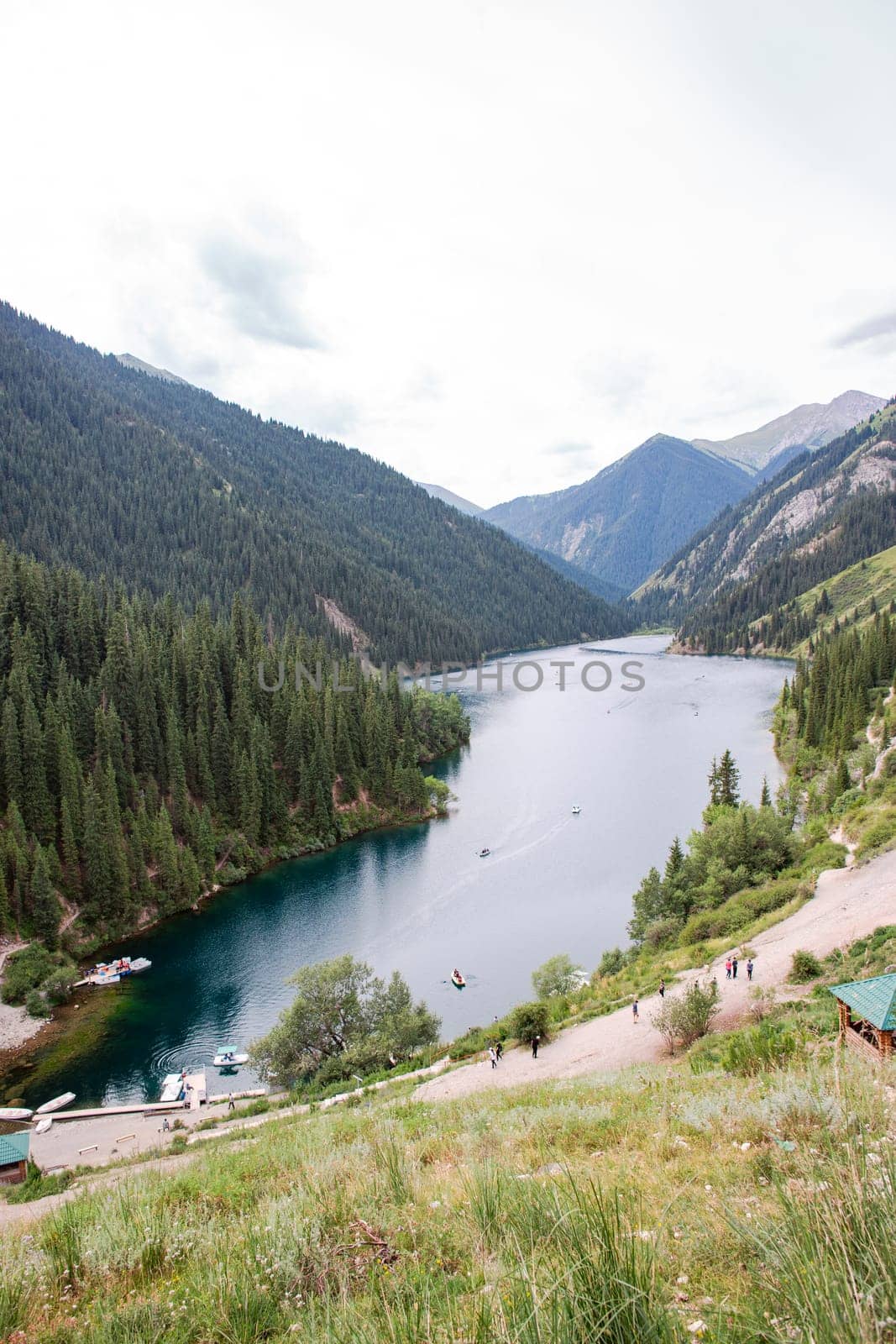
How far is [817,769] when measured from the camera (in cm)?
6053

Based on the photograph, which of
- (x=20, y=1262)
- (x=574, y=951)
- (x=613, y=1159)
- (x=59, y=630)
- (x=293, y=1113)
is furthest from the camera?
(x=59, y=630)

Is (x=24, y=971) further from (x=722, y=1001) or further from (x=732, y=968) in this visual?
(x=732, y=968)

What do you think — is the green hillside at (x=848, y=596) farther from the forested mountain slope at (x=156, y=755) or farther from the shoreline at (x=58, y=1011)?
the shoreline at (x=58, y=1011)

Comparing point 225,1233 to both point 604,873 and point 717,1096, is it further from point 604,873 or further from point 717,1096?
point 604,873

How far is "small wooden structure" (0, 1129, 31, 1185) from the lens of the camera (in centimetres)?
2098

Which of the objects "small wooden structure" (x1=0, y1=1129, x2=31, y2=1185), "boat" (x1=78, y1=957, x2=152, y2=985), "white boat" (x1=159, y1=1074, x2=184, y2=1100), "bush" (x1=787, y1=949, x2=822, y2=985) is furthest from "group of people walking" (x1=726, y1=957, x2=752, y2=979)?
"boat" (x1=78, y1=957, x2=152, y2=985)

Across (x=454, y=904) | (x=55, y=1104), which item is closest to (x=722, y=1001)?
(x=55, y=1104)

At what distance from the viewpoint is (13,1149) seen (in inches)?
841

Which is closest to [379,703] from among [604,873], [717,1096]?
[604,873]

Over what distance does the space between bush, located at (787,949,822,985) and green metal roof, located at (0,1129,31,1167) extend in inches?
964

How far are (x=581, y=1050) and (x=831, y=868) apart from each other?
16176mm

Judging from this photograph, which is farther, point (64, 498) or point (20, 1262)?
point (64, 498)

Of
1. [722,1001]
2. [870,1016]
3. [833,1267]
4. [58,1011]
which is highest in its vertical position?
[833,1267]

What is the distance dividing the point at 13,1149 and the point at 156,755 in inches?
1523
